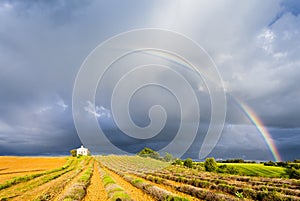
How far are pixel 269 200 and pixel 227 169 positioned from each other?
43.8 metres

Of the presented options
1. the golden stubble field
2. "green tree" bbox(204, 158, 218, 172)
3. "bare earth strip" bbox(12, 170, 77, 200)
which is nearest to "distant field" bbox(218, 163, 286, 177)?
"green tree" bbox(204, 158, 218, 172)

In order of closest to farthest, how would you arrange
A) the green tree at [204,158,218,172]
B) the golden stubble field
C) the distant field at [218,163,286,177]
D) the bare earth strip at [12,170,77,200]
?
the bare earth strip at [12,170,77,200] < the golden stubble field < the distant field at [218,163,286,177] < the green tree at [204,158,218,172]

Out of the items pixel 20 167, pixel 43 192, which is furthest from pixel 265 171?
pixel 20 167

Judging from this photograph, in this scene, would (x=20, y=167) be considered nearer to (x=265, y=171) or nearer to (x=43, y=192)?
(x=43, y=192)

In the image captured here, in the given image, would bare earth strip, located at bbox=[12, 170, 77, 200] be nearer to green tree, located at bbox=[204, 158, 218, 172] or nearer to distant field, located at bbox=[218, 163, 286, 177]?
distant field, located at bbox=[218, 163, 286, 177]

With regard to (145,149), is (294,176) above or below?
below

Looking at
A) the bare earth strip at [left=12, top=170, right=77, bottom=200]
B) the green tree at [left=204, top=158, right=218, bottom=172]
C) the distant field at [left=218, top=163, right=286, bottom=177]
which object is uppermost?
the green tree at [left=204, top=158, right=218, bottom=172]

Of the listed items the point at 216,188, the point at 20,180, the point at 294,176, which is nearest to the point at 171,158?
the point at 294,176

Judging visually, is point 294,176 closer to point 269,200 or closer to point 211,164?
point 211,164

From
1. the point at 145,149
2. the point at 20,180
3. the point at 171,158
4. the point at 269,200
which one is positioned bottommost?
the point at 269,200

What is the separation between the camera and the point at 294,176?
43.0 m

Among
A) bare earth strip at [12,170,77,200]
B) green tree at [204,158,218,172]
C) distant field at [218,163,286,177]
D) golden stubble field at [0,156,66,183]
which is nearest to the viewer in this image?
bare earth strip at [12,170,77,200]

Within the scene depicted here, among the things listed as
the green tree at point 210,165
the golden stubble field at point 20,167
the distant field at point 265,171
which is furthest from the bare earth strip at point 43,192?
the green tree at point 210,165

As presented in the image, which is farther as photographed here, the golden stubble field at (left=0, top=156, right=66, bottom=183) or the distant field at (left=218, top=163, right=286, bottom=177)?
the distant field at (left=218, top=163, right=286, bottom=177)
